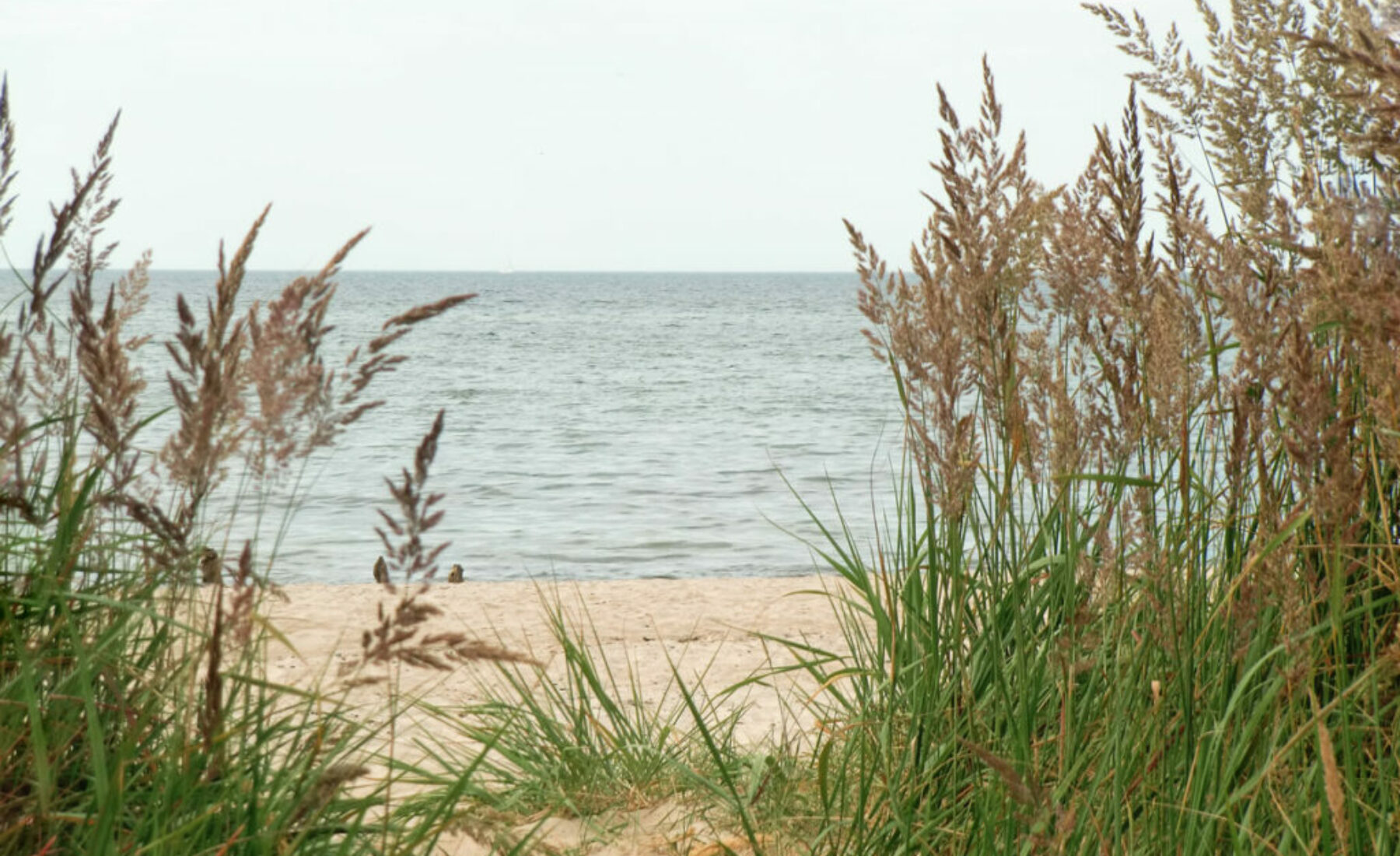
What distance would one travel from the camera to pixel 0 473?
63.9 inches

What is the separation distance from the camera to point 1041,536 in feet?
7.64

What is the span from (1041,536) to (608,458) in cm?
1442

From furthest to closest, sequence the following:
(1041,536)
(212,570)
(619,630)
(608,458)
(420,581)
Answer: (608,458), (619,630), (1041,536), (212,570), (420,581)

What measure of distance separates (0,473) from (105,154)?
0.52 m

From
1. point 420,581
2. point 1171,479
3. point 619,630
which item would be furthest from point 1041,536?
point 619,630

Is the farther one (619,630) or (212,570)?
(619,630)

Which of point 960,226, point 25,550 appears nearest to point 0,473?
point 25,550

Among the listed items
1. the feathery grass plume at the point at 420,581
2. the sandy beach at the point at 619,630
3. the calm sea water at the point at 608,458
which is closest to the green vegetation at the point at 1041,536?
the feathery grass plume at the point at 420,581

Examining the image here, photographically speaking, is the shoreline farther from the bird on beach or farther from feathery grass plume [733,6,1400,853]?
the bird on beach

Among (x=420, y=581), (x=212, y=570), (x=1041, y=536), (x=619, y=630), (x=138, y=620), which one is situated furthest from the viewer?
(x=619, y=630)

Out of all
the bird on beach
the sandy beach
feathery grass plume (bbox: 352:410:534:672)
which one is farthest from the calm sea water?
the sandy beach

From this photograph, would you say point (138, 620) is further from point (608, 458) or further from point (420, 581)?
point (608, 458)

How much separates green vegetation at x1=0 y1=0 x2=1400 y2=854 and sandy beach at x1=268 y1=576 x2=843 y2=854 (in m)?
2.29

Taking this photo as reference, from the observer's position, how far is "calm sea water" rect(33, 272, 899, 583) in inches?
414
